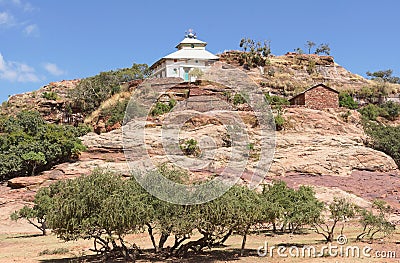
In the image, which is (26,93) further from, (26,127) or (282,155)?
(282,155)

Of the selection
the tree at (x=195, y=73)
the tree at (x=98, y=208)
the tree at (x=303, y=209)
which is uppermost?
the tree at (x=195, y=73)

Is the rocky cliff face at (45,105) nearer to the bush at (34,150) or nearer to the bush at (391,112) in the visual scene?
the bush at (34,150)

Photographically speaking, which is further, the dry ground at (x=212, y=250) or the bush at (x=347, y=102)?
the bush at (x=347, y=102)

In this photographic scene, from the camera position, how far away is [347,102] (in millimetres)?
62719

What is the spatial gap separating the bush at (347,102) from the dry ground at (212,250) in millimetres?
35106

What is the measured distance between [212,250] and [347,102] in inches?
1837

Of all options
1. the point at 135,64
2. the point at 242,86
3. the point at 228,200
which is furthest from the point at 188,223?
the point at 135,64

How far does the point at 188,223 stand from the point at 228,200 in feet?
6.31

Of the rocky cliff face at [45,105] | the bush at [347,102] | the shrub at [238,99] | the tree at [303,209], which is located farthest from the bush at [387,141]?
the rocky cliff face at [45,105]

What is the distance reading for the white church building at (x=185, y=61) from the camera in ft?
207

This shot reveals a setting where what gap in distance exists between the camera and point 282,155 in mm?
43250

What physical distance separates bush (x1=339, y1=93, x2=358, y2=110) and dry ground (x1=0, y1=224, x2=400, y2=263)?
1382 inches

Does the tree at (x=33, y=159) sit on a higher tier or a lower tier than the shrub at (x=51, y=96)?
lower

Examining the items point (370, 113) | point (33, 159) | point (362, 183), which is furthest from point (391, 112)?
point (33, 159)
